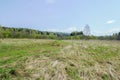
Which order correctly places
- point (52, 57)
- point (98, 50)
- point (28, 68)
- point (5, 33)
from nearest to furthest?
point (28, 68)
point (52, 57)
point (98, 50)
point (5, 33)

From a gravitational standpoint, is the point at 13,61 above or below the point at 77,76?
above

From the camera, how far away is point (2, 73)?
670 centimetres

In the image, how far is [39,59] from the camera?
8516mm

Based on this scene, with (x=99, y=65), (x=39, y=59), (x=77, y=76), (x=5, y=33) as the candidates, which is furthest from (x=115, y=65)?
(x=5, y=33)

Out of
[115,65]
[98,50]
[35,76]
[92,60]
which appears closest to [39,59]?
[35,76]

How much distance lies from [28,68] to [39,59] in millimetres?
1167

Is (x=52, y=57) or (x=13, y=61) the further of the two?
(x=52, y=57)

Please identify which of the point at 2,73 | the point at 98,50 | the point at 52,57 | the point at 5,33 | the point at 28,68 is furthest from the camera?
the point at 5,33

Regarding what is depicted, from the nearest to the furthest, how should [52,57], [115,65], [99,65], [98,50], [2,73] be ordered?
1. [2,73]
2. [52,57]
3. [99,65]
4. [115,65]
5. [98,50]

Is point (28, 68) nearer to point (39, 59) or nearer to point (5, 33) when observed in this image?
point (39, 59)

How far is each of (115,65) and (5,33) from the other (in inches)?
1614

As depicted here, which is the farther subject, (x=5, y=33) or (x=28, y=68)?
(x=5, y=33)

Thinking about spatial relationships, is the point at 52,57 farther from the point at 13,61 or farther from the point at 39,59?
the point at 13,61

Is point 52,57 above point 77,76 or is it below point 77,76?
above
